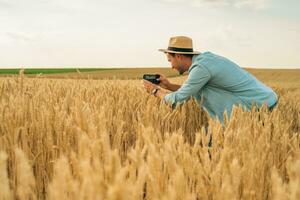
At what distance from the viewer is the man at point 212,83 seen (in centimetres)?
354

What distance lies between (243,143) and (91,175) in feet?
3.12

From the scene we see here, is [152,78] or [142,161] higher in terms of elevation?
[152,78]

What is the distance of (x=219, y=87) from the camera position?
3.73m

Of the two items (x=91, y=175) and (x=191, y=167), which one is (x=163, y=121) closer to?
(x=191, y=167)

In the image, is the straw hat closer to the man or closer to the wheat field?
the man

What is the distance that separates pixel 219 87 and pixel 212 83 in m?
0.07

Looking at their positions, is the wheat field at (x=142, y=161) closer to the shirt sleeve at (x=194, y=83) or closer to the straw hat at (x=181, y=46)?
the shirt sleeve at (x=194, y=83)

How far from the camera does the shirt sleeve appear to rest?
3.48 m

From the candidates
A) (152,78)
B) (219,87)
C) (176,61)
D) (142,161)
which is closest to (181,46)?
(176,61)

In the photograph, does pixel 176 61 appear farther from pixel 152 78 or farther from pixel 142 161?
pixel 142 161

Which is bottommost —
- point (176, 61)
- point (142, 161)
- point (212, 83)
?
point (142, 161)

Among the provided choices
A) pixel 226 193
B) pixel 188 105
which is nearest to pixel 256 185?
pixel 226 193

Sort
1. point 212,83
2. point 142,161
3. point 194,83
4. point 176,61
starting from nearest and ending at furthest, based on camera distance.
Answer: point 142,161, point 194,83, point 212,83, point 176,61

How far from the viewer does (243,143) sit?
5.76 feet
